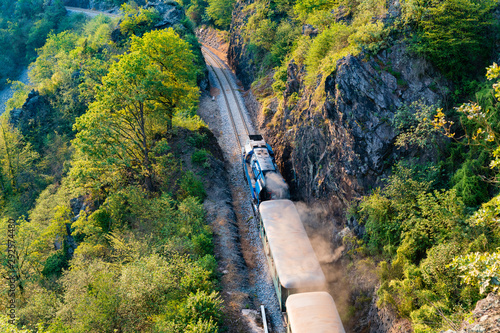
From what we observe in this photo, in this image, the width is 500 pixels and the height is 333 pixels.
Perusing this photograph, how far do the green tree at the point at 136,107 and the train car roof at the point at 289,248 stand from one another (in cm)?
1288

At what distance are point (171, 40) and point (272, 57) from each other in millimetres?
12352

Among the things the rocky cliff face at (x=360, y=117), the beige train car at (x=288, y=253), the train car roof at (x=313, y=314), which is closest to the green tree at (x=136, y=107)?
the beige train car at (x=288, y=253)

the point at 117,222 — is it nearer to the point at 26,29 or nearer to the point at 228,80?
the point at 228,80

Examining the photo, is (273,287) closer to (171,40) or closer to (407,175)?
(407,175)

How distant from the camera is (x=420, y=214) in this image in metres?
14.4

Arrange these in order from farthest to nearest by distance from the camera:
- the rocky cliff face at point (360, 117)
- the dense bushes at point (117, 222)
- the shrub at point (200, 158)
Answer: the shrub at point (200, 158) < the rocky cliff face at point (360, 117) < the dense bushes at point (117, 222)

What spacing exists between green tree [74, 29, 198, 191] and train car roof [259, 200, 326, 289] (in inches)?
507

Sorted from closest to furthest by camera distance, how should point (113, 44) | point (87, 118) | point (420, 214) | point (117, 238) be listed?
point (420, 214) < point (117, 238) < point (87, 118) < point (113, 44)

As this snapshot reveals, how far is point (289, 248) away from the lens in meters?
16.6

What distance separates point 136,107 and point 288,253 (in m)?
17.3

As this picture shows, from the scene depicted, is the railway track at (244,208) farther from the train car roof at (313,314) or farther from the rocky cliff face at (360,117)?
the rocky cliff face at (360,117)

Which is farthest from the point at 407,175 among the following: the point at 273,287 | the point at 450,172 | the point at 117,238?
the point at 117,238

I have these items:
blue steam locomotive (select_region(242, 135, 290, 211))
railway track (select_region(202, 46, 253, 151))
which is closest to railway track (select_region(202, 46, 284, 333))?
railway track (select_region(202, 46, 253, 151))

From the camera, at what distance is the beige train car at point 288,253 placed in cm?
1512
